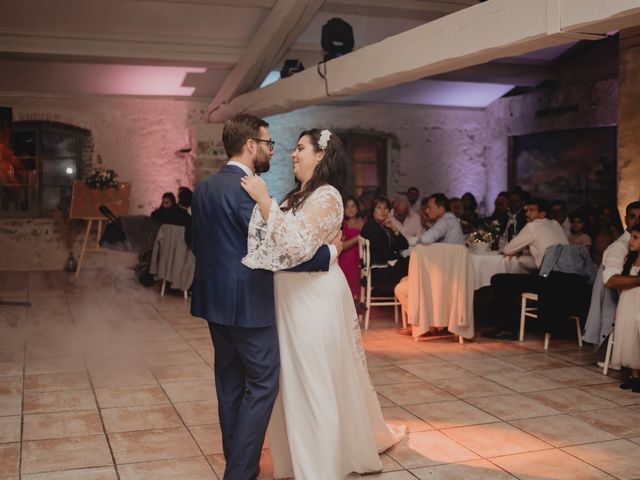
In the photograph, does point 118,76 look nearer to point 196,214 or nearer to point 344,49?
point 344,49

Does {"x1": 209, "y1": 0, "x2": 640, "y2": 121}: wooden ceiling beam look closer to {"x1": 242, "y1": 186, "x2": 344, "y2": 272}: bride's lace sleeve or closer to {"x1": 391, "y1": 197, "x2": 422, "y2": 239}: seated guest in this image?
{"x1": 242, "y1": 186, "x2": 344, "y2": 272}: bride's lace sleeve

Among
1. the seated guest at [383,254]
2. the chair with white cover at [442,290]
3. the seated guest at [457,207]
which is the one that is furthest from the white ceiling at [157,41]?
A: the chair with white cover at [442,290]

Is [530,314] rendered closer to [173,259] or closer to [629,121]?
[629,121]

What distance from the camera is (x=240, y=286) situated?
304cm

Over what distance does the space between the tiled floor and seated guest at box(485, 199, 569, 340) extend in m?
0.36

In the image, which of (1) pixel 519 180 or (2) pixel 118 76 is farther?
(1) pixel 519 180

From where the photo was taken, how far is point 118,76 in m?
11.3

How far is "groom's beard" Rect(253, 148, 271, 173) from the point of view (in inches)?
124

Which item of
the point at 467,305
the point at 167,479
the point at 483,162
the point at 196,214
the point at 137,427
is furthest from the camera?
the point at 483,162

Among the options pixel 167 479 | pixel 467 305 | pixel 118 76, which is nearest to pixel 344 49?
pixel 467 305

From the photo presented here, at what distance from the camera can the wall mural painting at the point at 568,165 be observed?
10.8 metres

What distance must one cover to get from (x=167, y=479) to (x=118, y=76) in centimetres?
882

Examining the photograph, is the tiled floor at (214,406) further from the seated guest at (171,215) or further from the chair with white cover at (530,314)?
the seated guest at (171,215)

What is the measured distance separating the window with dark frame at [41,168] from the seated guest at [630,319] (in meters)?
9.09
